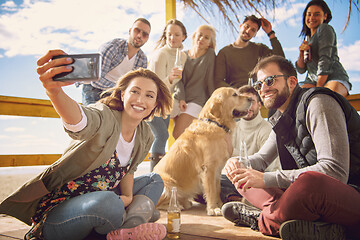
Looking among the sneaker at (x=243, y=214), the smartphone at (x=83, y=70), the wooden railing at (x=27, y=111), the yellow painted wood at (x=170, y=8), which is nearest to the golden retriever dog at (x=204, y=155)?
the sneaker at (x=243, y=214)

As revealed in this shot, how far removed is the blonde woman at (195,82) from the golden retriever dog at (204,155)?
39cm

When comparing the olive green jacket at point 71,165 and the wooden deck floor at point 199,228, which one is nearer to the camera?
the olive green jacket at point 71,165

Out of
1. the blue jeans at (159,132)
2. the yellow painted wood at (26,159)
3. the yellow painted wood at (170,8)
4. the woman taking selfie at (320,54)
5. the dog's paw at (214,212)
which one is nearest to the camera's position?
the dog's paw at (214,212)

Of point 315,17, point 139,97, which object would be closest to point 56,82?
point 139,97

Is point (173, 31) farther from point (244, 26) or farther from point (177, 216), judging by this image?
point (177, 216)

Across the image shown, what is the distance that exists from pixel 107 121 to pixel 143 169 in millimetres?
3160

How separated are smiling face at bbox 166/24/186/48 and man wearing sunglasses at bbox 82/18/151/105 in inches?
9.8

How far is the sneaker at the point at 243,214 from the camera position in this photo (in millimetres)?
1756

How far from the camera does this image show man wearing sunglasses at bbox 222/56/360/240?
1314mm

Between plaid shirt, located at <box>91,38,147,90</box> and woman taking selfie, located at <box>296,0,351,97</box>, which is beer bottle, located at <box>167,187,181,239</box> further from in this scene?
woman taking selfie, located at <box>296,0,351,97</box>

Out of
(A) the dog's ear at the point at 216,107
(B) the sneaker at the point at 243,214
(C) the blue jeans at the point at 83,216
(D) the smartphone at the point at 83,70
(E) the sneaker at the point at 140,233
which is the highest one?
(D) the smartphone at the point at 83,70

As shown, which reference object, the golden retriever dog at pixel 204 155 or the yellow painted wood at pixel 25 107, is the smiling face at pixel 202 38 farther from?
the yellow painted wood at pixel 25 107

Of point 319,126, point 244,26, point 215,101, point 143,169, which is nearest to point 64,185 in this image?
point 319,126

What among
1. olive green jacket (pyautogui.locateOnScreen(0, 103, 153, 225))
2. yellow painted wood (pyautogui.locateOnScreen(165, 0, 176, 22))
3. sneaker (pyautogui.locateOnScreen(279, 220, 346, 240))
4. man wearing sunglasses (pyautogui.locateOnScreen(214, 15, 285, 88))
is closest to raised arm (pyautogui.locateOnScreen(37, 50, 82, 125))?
olive green jacket (pyautogui.locateOnScreen(0, 103, 153, 225))
